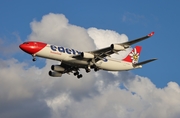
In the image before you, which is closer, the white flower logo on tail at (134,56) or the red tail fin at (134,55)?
the red tail fin at (134,55)

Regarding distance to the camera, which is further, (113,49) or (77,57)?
(77,57)

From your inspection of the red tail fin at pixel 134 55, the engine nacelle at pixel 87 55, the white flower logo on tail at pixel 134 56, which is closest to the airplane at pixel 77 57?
the engine nacelle at pixel 87 55

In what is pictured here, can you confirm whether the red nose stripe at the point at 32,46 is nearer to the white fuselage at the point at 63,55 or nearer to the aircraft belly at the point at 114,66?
the white fuselage at the point at 63,55

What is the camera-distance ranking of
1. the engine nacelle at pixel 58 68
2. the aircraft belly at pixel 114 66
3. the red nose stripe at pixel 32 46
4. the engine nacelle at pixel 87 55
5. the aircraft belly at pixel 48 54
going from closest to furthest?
1. the red nose stripe at pixel 32 46
2. the aircraft belly at pixel 48 54
3. the engine nacelle at pixel 87 55
4. the aircraft belly at pixel 114 66
5. the engine nacelle at pixel 58 68

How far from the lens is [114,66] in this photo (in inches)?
4021

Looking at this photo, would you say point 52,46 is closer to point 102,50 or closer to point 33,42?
point 33,42

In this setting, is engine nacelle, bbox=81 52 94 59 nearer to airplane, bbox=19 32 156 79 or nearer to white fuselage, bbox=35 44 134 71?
airplane, bbox=19 32 156 79

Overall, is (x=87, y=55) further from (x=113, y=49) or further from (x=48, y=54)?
(x=48, y=54)

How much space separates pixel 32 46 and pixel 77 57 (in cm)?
847

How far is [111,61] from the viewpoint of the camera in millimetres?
100938

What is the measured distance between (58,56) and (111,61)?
1295cm

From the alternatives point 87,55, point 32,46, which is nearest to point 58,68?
point 87,55

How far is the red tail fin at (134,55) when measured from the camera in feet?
353

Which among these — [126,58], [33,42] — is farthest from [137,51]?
[33,42]
